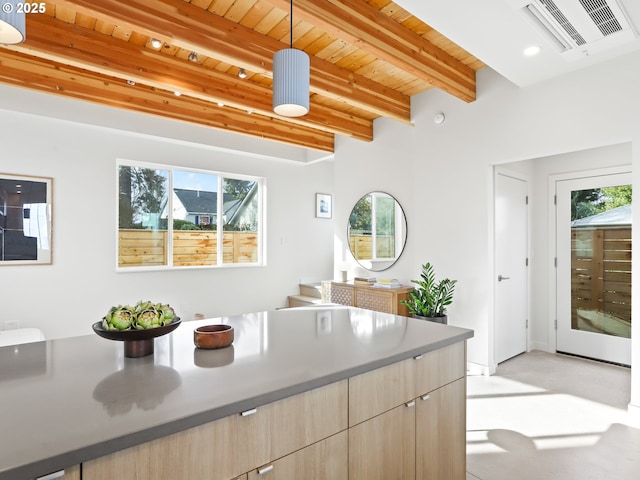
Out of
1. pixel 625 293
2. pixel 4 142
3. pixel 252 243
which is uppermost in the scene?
pixel 4 142

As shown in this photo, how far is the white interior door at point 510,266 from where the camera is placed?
3.89m

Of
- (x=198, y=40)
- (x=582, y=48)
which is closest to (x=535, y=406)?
(x=582, y=48)

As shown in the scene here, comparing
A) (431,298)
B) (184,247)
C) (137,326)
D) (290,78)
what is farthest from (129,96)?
(431,298)

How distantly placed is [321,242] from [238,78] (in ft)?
11.1

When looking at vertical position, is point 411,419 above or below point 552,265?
below

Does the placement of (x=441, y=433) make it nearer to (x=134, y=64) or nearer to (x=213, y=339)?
(x=213, y=339)

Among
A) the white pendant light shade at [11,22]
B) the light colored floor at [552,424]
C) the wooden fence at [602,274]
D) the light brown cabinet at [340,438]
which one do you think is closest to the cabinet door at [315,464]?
the light brown cabinet at [340,438]

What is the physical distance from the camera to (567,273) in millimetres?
4227

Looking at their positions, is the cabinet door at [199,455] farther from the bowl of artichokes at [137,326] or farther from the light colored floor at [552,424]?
the light colored floor at [552,424]

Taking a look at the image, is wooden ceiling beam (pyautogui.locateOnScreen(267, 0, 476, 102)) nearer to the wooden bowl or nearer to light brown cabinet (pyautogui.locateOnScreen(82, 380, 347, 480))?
the wooden bowl

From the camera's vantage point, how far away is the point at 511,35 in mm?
2533

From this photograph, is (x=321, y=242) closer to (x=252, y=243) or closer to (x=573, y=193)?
(x=252, y=243)

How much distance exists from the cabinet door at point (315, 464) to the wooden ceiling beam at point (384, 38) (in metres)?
2.28

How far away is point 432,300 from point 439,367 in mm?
2197
